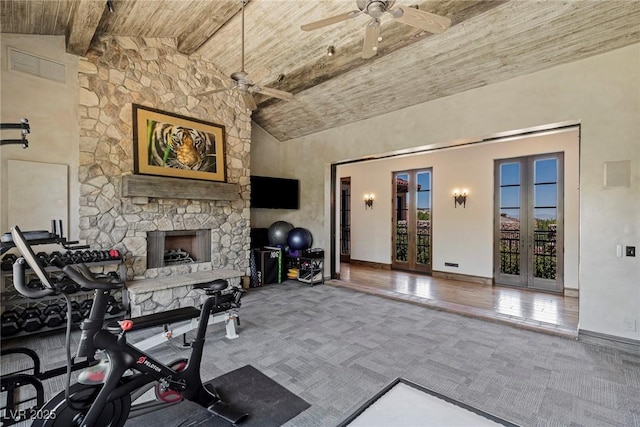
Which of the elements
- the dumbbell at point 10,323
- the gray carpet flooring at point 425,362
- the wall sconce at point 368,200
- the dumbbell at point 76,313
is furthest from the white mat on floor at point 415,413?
the wall sconce at point 368,200

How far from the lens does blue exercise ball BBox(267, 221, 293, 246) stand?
741 cm

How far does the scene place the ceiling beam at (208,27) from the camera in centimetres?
420

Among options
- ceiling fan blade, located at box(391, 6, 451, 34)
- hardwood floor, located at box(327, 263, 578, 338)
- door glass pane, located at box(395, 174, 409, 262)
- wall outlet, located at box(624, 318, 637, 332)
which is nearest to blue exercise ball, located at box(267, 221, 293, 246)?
hardwood floor, located at box(327, 263, 578, 338)

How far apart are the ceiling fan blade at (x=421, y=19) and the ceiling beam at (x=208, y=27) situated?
240 cm

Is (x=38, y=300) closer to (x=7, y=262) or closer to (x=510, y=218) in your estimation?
(x=7, y=262)

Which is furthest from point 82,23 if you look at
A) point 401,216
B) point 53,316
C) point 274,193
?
point 401,216

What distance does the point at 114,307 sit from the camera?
4.50m

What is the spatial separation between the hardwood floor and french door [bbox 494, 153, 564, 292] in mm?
420

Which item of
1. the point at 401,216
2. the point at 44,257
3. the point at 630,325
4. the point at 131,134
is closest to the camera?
the point at 630,325

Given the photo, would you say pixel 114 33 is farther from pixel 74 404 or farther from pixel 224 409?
→ pixel 224 409

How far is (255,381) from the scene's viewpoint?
296cm

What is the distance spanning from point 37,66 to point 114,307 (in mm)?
3526

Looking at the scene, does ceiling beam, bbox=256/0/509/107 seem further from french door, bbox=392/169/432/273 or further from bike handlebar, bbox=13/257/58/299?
bike handlebar, bbox=13/257/58/299

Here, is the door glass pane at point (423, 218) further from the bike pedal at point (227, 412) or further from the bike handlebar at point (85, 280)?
the bike handlebar at point (85, 280)
